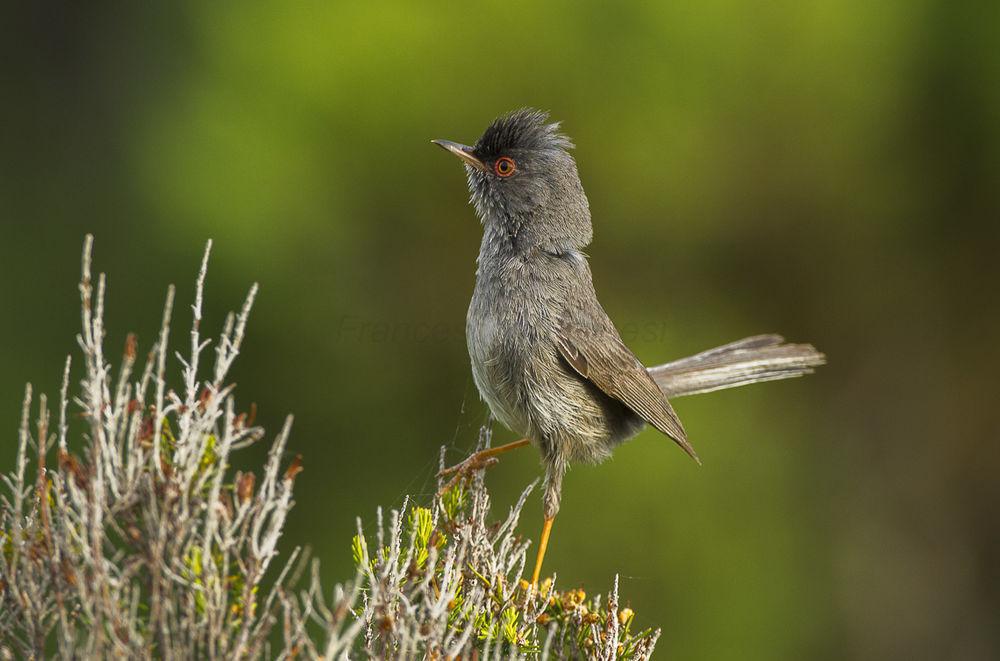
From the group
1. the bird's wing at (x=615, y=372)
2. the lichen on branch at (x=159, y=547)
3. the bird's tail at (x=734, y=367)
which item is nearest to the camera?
the lichen on branch at (x=159, y=547)

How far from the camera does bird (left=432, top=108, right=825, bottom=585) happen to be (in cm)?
424

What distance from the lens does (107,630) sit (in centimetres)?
246

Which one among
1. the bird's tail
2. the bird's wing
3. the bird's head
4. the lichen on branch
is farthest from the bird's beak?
the lichen on branch

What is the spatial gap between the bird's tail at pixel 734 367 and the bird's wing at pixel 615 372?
0.51 metres

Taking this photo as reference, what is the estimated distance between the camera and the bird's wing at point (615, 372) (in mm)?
4355

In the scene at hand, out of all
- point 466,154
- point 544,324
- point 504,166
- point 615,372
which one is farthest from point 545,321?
point 466,154

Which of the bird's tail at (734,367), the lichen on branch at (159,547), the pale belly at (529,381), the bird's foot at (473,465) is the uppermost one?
the bird's tail at (734,367)

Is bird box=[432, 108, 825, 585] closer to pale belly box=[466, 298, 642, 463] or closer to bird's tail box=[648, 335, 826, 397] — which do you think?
pale belly box=[466, 298, 642, 463]

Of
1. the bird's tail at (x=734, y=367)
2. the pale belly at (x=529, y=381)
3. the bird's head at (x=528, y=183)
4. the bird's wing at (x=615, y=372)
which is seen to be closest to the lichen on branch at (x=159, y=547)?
the pale belly at (x=529, y=381)

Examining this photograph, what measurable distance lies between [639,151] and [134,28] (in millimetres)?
5304

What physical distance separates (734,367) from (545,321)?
4.85 feet

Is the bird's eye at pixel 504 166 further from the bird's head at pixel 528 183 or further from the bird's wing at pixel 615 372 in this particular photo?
the bird's wing at pixel 615 372

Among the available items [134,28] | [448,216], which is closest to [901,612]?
[448,216]

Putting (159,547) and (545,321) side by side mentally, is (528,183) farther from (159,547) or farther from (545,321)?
(159,547)
